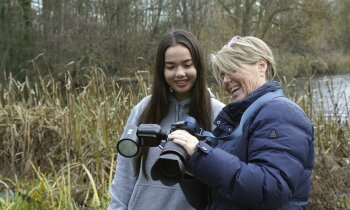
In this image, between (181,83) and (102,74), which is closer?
(181,83)

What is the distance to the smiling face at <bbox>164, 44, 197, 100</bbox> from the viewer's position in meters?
1.97

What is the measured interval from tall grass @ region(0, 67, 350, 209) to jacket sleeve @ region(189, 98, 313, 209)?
6.59ft

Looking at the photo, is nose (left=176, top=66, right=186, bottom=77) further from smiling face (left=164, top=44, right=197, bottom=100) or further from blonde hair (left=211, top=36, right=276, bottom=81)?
blonde hair (left=211, top=36, right=276, bottom=81)

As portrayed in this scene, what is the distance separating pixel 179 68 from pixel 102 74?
8.51 feet

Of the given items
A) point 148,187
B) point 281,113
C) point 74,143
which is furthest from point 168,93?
point 74,143

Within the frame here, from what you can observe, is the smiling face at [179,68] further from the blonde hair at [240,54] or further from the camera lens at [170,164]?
the camera lens at [170,164]

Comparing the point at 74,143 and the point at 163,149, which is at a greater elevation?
the point at 163,149

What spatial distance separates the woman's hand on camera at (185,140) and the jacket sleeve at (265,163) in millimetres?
26

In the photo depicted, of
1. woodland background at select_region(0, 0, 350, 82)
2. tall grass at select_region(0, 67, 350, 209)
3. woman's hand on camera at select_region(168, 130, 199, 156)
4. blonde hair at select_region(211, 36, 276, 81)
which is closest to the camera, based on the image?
woman's hand on camera at select_region(168, 130, 199, 156)

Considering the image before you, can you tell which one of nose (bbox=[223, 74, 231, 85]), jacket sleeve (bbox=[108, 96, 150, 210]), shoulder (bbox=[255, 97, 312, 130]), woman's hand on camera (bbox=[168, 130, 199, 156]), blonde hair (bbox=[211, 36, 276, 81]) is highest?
blonde hair (bbox=[211, 36, 276, 81])

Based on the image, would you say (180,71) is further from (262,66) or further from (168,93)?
(262,66)

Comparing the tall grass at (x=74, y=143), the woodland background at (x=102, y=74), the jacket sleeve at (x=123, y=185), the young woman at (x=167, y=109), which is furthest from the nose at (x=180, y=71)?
the tall grass at (x=74, y=143)

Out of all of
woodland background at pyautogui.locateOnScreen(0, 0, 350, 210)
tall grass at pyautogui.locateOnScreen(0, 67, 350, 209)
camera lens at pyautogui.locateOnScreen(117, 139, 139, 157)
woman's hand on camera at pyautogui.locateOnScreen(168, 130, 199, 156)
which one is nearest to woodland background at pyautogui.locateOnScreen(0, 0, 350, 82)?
woodland background at pyautogui.locateOnScreen(0, 0, 350, 210)

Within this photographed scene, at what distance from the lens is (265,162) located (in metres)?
1.30
